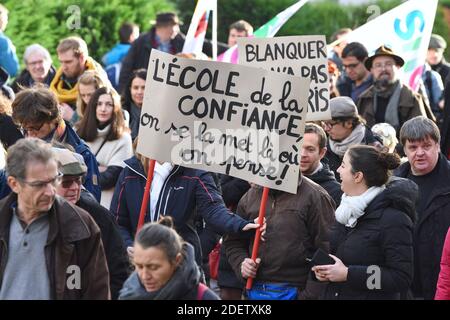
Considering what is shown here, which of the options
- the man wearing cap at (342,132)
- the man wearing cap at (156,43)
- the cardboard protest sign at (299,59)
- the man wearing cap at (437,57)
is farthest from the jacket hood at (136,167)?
the man wearing cap at (437,57)

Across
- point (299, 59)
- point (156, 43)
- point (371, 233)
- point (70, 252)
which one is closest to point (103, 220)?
point (70, 252)

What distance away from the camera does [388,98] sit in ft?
42.8

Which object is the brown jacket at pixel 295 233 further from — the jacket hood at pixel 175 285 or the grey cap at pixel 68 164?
the jacket hood at pixel 175 285

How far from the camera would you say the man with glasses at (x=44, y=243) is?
715 cm

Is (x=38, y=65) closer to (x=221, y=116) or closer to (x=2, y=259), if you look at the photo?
(x=221, y=116)

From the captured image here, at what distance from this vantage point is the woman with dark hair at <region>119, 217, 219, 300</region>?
6.84 meters

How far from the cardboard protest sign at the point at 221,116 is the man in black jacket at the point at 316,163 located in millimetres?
420

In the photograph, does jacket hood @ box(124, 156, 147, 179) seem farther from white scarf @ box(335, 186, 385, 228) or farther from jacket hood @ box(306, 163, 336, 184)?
white scarf @ box(335, 186, 385, 228)

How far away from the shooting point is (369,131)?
425 inches

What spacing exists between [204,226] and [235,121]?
1.22 metres

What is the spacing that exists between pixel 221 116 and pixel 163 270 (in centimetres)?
237
